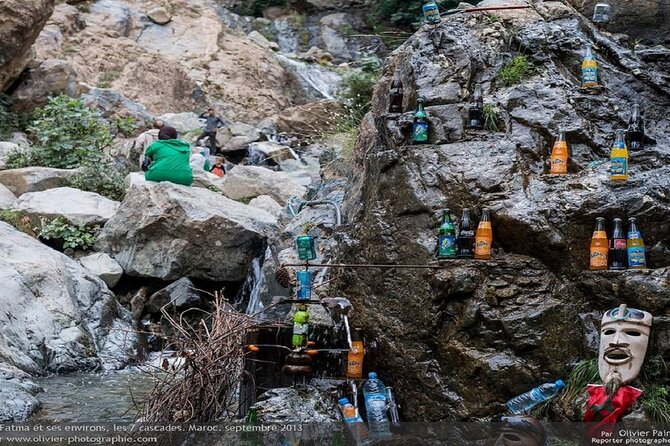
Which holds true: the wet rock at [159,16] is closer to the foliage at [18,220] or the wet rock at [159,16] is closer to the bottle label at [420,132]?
the foliage at [18,220]

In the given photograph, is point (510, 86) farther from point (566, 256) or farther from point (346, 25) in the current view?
point (346, 25)

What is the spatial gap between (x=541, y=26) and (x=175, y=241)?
4882 millimetres

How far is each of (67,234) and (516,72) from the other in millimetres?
6108

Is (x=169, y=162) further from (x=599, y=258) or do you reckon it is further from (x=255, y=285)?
(x=599, y=258)

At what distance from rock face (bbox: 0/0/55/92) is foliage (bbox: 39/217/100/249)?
19.3 feet

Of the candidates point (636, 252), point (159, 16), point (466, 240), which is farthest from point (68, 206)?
point (159, 16)

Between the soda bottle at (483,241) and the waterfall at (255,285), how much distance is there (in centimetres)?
324

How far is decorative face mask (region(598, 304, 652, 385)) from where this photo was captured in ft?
16.7

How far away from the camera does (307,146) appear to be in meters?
18.9

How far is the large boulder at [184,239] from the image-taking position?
10.4 metres

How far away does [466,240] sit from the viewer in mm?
6023

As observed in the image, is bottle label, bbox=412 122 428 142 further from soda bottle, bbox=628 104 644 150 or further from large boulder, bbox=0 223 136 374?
large boulder, bbox=0 223 136 374

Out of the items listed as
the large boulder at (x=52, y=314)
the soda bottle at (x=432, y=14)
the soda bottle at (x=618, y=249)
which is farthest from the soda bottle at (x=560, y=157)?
the large boulder at (x=52, y=314)

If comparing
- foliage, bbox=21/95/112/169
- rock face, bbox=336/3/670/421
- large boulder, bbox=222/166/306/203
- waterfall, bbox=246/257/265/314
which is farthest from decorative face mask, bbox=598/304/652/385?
foliage, bbox=21/95/112/169
